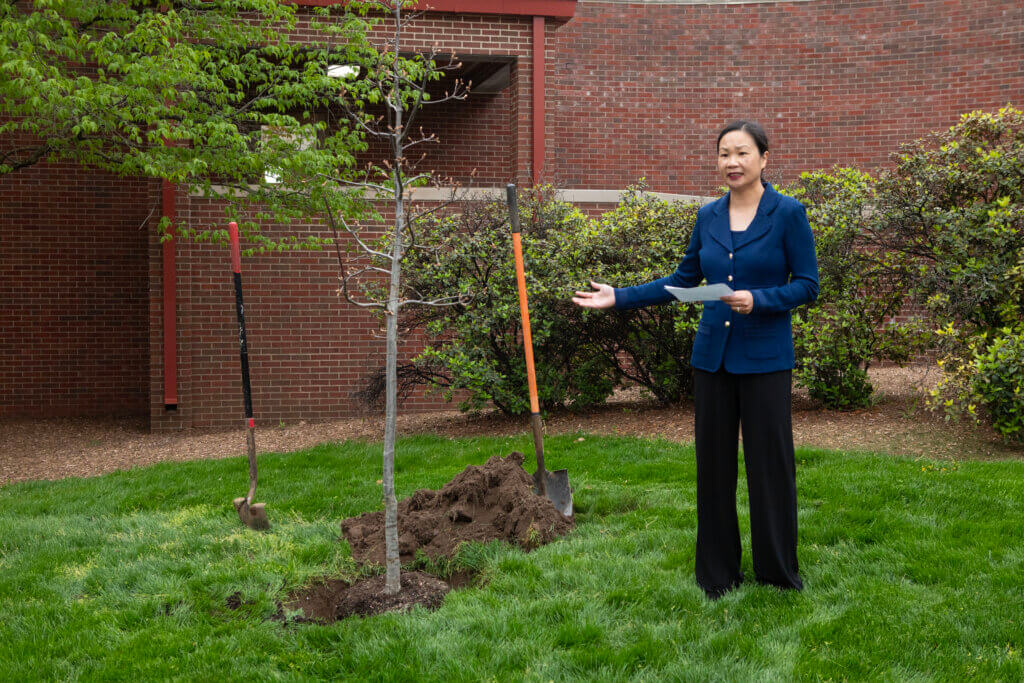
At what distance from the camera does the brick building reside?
→ 429 inches

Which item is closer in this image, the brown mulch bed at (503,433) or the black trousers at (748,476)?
the black trousers at (748,476)

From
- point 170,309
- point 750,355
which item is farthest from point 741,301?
point 170,309

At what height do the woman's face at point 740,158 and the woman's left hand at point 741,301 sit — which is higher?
the woman's face at point 740,158

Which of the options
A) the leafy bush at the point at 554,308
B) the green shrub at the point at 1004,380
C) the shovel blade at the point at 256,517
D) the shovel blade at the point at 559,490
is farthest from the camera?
the leafy bush at the point at 554,308

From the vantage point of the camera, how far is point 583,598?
Result: 12.8 feet

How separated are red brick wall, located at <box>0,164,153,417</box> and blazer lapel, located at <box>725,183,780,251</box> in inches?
428

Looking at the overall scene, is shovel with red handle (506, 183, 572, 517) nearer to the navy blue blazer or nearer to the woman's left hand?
the navy blue blazer

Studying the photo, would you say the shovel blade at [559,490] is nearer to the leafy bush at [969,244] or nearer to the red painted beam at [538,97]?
the leafy bush at [969,244]

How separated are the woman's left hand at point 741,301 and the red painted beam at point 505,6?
8.35 metres

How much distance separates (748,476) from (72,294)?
1166cm

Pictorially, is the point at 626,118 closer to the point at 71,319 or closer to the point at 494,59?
the point at 494,59

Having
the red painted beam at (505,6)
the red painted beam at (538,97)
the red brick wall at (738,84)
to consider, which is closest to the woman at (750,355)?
the red painted beam at (538,97)

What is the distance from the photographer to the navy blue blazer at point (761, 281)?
3.68m

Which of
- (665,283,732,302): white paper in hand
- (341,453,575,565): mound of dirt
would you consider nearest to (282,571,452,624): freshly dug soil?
(341,453,575,565): mound of dirt
